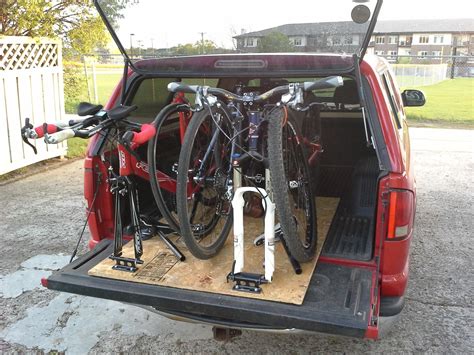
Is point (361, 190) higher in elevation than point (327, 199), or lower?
higher

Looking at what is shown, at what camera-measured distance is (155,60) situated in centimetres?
323

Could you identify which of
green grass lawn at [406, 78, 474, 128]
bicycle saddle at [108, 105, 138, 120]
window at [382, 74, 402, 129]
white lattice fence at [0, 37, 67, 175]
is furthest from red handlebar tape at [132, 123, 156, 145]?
green grass lawn at [406, 78, 474, 128]

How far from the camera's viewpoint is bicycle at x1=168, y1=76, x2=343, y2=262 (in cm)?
261

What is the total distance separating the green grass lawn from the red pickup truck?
1118cm

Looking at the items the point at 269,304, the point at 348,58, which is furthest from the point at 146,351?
the point at 348,58

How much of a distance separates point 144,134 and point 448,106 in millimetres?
15621

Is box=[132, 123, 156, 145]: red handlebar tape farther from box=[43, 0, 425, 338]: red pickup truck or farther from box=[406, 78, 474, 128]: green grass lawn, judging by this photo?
box=[406, 78, 474, 128]: green grass lawn

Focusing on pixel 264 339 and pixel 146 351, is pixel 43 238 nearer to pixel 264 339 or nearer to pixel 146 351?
pixel 146 351

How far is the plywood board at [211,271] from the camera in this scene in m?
2.58

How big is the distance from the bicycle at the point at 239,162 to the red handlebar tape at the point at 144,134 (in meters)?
0.19

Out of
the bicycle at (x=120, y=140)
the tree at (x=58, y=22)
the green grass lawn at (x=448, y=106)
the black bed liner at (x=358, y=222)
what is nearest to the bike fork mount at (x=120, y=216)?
the bicycle at (x=120, y=140)

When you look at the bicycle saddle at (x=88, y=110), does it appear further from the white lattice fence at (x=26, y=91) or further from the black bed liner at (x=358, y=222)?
the white lattice fence at (x=26, y=91)

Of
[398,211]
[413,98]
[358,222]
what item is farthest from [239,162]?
[413,98]

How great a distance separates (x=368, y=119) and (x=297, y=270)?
3.15ft
